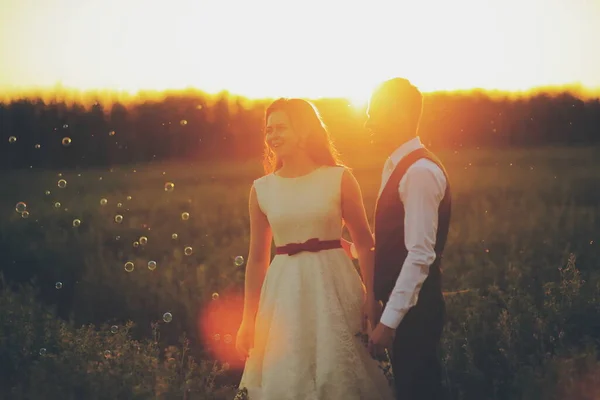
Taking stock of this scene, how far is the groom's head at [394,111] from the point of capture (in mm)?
3906

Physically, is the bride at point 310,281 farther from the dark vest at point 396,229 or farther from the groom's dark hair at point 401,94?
the groom's dark hair at point 401,94

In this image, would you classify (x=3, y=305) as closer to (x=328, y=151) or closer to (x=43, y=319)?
(x=43, y=319)

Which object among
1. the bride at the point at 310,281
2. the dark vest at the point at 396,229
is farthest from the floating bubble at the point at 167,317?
the dark vest at the point at 396,229

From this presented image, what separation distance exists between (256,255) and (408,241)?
1588 millimetres

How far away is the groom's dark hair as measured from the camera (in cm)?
390

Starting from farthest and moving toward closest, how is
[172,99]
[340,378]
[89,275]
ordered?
[172,99] → [89,275] → [340,378]

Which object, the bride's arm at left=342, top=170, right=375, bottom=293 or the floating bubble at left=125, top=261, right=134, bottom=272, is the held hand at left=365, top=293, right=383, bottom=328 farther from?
the floating bubble at left=125, top=261, right=134, bottom=272

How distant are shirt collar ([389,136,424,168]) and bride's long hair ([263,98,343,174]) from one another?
3.16ft

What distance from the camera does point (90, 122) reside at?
29438 millimetres

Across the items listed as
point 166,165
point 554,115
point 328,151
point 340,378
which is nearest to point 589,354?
point 340,378

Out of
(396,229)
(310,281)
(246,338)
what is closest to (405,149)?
(396,229)

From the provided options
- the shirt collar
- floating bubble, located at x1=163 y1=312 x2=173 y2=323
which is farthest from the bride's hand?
floating bubble, located at x1=163 y1=312 x2=173 y2=323

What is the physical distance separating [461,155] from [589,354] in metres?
27.2

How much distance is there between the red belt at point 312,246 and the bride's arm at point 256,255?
0.75 ft
